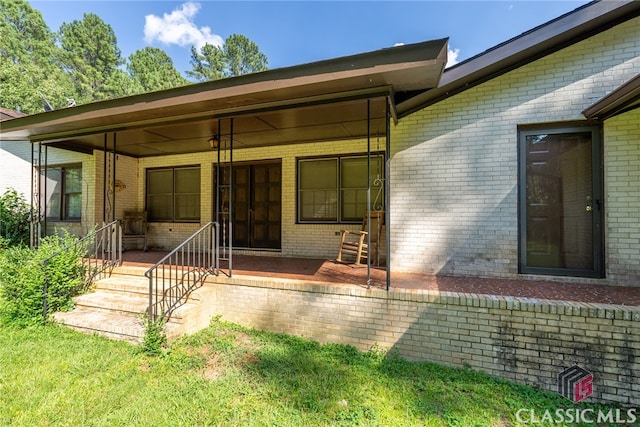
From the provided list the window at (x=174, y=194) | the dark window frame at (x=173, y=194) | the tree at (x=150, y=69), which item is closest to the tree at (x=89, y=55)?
the tree at (x=150, y=69)

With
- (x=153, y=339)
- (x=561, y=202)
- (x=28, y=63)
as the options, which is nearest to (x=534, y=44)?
(x=561, y=202)

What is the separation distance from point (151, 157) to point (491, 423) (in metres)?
8.17

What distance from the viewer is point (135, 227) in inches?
286

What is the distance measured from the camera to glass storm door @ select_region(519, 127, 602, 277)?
12.1ft

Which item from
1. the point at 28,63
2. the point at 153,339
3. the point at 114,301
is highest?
the point at 28,63

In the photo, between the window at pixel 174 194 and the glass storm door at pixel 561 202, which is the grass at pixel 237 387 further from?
the window at pixel 174 194

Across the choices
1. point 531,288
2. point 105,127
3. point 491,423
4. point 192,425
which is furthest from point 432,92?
point 105,127

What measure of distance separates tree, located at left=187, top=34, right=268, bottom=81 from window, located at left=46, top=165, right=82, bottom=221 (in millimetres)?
17550

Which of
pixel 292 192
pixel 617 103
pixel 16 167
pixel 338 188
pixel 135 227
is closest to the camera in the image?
pixel 617 103

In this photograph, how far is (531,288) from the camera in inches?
134

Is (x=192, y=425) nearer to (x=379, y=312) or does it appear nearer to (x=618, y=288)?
(x=379, y=312)

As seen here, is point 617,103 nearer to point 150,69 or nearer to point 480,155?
point 480,155

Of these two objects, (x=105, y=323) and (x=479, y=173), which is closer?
(x=105, y=323)

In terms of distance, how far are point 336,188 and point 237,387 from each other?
408cm
